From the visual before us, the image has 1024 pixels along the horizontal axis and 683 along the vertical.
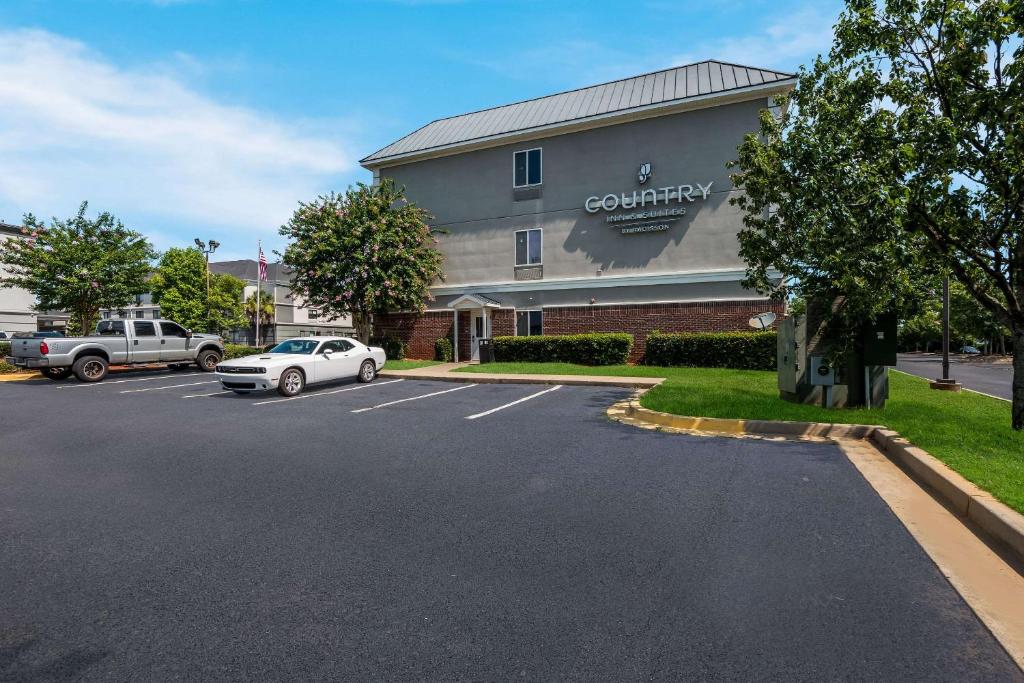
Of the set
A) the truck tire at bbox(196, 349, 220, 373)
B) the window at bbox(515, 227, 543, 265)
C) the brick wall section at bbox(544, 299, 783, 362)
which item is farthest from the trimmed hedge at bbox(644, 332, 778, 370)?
the truck tire at bbox(196, 349, 220, 373)

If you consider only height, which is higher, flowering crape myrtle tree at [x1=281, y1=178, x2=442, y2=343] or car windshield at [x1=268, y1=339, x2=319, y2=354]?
flowering crape myrtle tree at [x1=281, y1=178, x2=442, y2=343]

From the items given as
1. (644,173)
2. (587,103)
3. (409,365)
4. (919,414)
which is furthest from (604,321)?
(919,414)

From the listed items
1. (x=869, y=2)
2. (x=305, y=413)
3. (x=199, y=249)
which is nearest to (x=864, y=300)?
(x=869, y=2)

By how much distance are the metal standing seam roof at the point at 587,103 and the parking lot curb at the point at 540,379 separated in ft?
39.0

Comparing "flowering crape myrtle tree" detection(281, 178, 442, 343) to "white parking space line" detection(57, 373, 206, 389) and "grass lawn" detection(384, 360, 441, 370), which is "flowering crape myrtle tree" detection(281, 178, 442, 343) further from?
"white parking space line" detection(57, 373, 206, 389)

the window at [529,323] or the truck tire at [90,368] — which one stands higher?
the window at [529,323]

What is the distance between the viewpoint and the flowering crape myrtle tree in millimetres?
22906

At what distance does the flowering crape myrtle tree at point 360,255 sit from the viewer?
22.9m

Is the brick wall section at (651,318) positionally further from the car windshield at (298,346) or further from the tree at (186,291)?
the tree at (186,291)

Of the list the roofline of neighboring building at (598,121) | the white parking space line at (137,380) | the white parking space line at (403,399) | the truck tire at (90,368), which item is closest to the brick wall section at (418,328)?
the roofline of neighboring building at (598,121)

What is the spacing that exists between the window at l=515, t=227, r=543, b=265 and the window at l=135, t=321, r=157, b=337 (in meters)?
13.8

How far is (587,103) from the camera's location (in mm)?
24172

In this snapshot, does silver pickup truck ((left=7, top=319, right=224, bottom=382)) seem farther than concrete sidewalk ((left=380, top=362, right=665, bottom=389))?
Yes

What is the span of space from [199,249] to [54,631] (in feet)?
145
